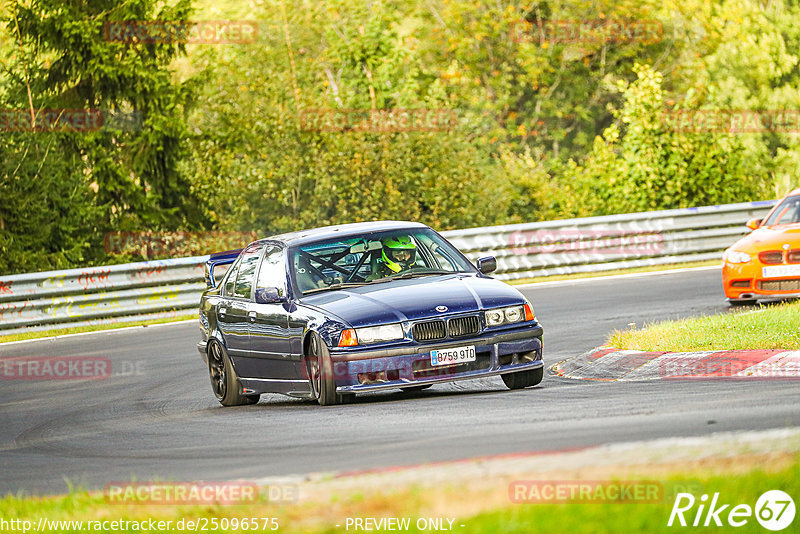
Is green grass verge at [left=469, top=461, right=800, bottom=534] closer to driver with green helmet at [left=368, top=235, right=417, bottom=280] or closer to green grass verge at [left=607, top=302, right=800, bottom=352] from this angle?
green grass verge at [left=607, top=302, right=800, bottom=352]

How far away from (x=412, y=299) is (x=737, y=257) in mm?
7034

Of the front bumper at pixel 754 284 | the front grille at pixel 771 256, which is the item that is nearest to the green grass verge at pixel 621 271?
the front bumper at pixel 754 284

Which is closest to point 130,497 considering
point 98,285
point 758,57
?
point 98,285

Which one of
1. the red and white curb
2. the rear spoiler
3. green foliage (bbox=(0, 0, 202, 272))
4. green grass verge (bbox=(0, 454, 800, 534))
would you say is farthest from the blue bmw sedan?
green foliage (bbox=(0, 0, 202, 272))

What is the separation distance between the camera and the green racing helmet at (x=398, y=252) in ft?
37.8

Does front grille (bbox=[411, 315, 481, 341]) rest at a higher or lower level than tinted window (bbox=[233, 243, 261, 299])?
lower

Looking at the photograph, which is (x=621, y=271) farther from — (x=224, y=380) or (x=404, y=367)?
(x=404, y=367)

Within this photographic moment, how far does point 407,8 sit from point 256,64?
2022 cm

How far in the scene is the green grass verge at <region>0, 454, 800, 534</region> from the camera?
491cm

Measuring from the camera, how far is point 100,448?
9.25 m

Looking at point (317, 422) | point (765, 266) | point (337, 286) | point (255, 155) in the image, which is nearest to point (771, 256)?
point (765, 266)

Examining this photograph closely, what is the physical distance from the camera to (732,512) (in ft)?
16.3

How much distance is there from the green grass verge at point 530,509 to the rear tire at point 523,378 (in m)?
5.15

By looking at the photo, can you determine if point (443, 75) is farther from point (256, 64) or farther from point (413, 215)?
point (413, 215)
